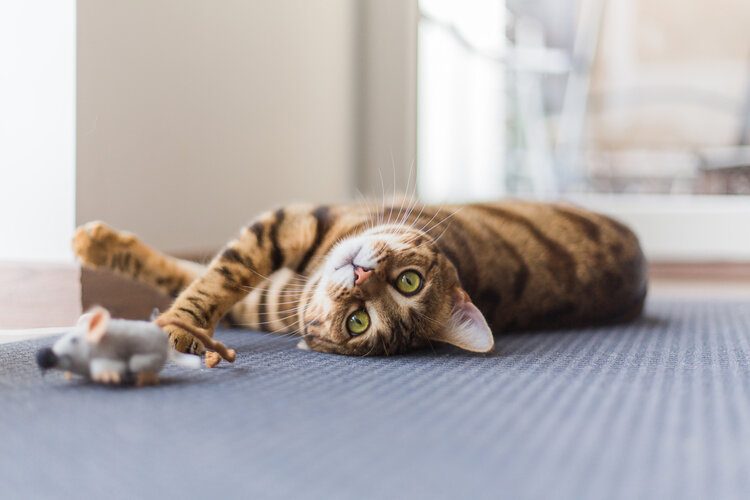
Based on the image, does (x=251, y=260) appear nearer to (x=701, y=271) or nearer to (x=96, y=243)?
(x=96, y=243)

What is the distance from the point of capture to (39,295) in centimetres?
153

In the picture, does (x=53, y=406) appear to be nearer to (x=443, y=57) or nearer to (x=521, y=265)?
(x=521, y=265)

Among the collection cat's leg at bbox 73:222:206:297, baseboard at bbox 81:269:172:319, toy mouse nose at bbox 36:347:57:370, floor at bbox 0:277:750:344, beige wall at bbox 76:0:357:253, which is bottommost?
floor at bbox 0:277:750:344

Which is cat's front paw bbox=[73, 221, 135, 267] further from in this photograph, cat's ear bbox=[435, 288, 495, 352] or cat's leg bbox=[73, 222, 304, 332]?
cat's ear bbox=[435, 288, 495, 352]

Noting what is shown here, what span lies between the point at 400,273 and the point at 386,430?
1.49ft

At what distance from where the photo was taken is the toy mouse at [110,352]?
3.06 ft

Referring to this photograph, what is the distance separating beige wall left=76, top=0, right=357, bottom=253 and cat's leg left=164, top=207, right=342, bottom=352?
332 mm

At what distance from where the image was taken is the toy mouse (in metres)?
0.93

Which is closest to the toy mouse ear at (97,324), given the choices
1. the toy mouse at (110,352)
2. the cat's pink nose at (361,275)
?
the toy mouse at (110,352)

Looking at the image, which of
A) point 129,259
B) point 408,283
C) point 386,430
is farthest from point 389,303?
point 129,259

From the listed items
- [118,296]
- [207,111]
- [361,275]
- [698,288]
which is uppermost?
[207,111]

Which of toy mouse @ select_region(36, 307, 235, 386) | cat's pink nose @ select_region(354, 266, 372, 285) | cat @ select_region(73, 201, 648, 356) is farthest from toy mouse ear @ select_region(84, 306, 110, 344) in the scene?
cat's pink nose @ select_region(354, 266, 372, 285)

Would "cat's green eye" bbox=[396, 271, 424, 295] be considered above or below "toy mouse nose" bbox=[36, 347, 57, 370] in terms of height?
above

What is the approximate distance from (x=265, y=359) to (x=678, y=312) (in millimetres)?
1164
